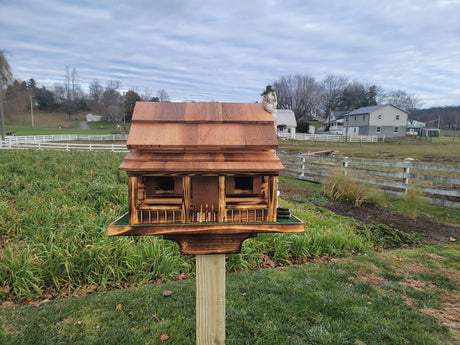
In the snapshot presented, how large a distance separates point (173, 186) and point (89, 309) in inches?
95.5

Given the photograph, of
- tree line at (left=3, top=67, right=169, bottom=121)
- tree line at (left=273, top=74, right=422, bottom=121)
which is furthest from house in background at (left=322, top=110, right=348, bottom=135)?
tree line at (left=3, top=67, right=169, bottom=121)

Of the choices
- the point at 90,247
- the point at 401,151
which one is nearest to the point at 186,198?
the point at 90,247

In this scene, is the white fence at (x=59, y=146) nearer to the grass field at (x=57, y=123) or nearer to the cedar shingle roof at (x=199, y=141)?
the cedar shingle roof at (x=199, y=141)

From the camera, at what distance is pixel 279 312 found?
3223 mm

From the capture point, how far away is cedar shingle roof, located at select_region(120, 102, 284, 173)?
1.62 meters

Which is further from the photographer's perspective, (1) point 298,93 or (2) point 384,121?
(1) point 298,93

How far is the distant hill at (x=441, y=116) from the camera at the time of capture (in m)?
70.1

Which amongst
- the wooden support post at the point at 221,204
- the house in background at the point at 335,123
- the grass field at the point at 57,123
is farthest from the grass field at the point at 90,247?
the house in background at the point at 335,123

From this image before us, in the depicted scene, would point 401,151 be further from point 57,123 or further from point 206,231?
point 57,123

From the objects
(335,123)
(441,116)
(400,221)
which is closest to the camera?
(400,221)

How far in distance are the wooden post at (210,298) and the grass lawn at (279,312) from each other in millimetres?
834

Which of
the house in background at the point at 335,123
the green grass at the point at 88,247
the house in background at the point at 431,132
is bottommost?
the green grass at the point at 88,247

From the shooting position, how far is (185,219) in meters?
1.70

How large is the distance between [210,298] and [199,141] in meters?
1.19
